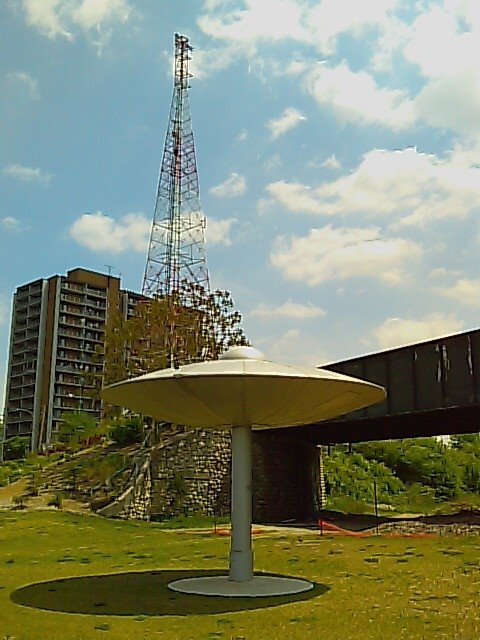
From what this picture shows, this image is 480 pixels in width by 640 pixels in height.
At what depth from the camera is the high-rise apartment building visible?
99.6m

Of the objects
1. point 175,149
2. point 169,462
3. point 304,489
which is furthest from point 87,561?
point 175,149

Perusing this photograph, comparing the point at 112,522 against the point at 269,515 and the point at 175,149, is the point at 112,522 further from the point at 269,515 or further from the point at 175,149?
the point at 175,149

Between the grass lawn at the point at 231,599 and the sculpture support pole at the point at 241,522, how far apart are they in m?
1.53

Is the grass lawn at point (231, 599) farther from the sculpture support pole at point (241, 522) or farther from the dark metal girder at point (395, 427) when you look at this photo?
the dark metal girder at point (395, 427)

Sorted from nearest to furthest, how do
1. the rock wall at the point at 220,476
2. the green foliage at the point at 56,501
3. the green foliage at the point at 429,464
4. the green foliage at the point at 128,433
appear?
the green foliage at the point at 56,501, the rock wall at the point at 220,476, the green foliage at the point at 128,433, the green foliage at the point at 429,464

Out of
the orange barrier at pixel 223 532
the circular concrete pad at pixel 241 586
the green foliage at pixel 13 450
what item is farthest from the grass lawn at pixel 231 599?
the green foliage at pixel 13 450

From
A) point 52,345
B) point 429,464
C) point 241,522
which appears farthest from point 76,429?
point 52,345

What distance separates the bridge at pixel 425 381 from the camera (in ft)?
84.2

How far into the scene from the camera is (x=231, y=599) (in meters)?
12.8

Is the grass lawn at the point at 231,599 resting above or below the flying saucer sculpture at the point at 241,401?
below

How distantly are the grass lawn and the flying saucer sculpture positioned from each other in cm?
119

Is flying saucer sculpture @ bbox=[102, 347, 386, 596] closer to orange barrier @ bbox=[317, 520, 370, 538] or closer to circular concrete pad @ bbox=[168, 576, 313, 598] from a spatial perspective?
circular concrete pad @ bbox=[168, 576, 313, 598]

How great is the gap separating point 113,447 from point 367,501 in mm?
17730

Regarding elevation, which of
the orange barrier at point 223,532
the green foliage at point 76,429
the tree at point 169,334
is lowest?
the orange barrier at point 223,532
